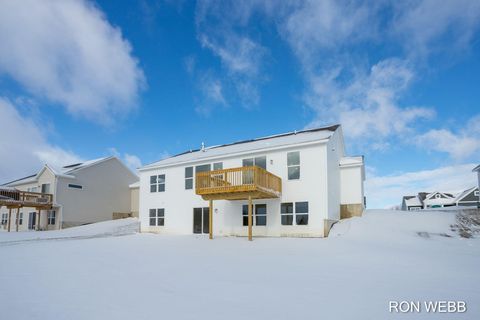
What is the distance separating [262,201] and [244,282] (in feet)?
37.1

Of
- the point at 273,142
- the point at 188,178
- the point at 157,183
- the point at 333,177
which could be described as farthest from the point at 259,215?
the point at 157,183

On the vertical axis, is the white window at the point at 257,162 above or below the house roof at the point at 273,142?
below

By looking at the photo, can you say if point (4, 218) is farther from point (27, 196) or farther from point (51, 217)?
point (27, 196)

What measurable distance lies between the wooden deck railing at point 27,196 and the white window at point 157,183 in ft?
39.8

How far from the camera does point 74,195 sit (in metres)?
31.0

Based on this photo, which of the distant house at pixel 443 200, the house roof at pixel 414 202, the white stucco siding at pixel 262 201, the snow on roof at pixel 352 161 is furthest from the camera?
the house roof at pixel 414 202

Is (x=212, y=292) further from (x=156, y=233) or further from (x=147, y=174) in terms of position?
(x=147, y=174)

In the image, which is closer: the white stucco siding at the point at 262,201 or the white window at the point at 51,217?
the white stucco siding at the point at 262,201

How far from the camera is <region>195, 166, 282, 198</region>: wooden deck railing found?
52.3 ft

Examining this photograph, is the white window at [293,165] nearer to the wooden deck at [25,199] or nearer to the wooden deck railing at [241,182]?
the wooden deck railing at [241,182]

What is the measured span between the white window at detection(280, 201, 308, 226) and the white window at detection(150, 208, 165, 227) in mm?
9530

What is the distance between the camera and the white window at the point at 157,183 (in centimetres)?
A: 2364

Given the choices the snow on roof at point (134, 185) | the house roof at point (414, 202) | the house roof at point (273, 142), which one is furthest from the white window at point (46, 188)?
the house roof at point (414, 202)

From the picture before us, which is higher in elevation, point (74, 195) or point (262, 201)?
point (74, 195)
